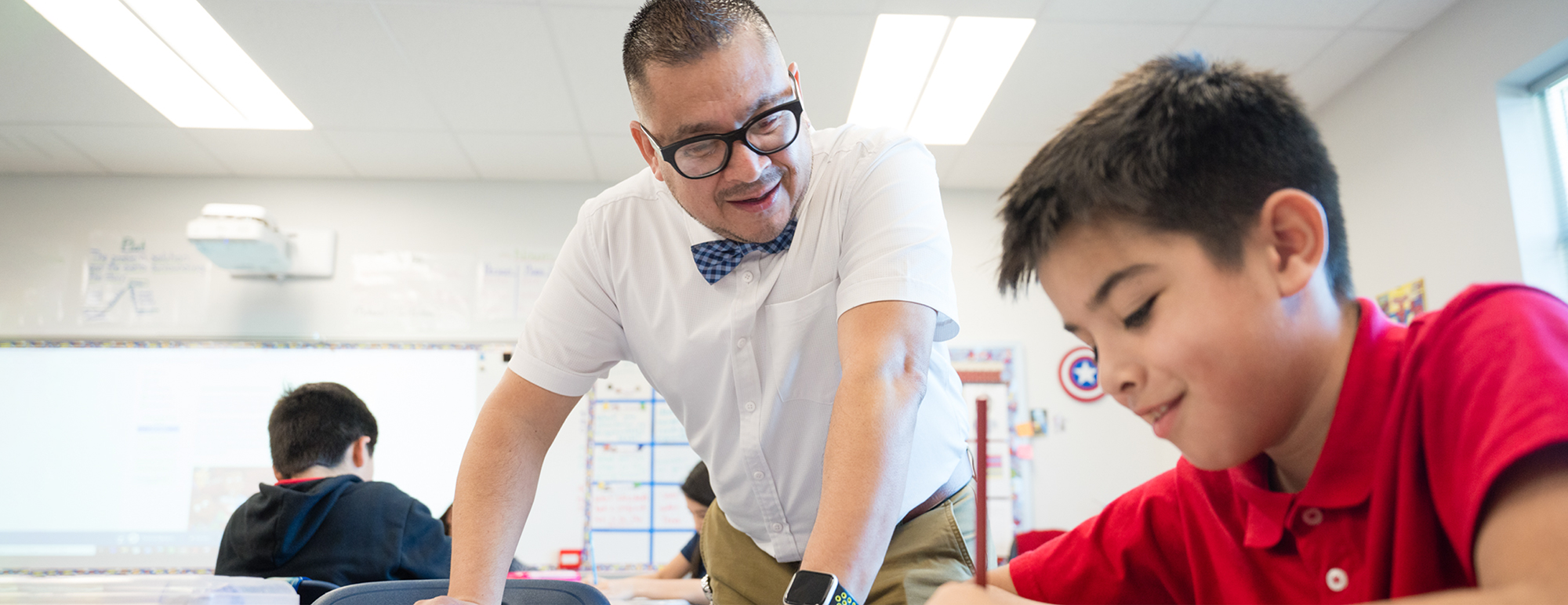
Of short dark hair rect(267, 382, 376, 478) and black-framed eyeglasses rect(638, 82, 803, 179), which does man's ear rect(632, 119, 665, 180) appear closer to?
black-framed eyeglasses rect(638, 82, 803, 179)

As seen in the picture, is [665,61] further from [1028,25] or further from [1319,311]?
[1028,25]

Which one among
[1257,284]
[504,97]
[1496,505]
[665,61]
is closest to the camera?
[1496,505]

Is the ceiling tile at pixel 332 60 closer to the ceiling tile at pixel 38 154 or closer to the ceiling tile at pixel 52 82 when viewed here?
the ceiling tile at pixel 52 82

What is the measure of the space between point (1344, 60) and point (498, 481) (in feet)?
10.2

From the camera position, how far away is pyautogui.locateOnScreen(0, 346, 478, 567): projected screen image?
11.9 feet

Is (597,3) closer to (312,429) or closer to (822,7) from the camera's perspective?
(822,7)

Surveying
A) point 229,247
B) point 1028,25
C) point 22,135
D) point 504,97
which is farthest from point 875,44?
point 22,135

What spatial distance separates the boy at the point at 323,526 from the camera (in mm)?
1884

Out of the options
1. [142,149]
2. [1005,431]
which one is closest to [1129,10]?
[1005,431]

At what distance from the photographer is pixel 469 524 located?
1.12 m

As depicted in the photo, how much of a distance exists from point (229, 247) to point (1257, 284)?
393 centimetres

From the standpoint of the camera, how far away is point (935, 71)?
3.04 metres

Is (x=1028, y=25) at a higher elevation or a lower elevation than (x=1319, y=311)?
higher

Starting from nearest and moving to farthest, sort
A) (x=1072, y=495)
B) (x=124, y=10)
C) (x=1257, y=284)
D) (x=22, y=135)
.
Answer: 1. (x=1257, y=284)
2. (x=124, y=10)
3. (x=22, y=135)
4. (x=1072, y=495)
